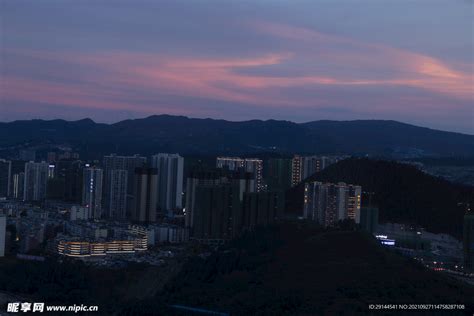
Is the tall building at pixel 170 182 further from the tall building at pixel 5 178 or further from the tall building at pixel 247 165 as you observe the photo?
the tall building at pixel 5 178

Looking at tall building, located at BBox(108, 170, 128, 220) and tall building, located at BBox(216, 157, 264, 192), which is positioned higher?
tall building, located at BBox(216, 157, 264, 192)

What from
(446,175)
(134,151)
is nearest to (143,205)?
(446,175)

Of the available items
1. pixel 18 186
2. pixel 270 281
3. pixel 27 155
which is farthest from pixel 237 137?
pixel 270 281

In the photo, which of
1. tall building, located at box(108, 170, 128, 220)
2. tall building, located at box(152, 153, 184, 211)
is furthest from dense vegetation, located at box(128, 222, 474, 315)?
tall building, located at box(152, 153, 184, 211)

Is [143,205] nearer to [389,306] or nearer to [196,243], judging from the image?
[196,243]

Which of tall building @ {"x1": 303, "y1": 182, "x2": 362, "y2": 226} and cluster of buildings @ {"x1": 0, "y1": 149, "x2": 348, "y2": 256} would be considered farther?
tall building @ {"x1": 303, "y1": 182, "x2": 362, "y2": 226}

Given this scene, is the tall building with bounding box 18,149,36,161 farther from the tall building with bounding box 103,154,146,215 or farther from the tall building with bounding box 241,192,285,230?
the tall building with bounding box 241,192,285,230

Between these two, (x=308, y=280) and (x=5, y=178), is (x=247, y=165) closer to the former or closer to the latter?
(x=5, y=178)
